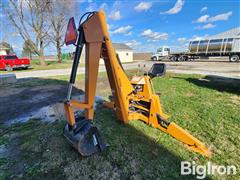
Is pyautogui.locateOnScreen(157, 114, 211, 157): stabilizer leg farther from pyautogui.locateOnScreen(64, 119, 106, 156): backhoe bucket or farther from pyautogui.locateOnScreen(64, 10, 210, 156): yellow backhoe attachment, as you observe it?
pyautogui.locateOnScreen(64, 119, 106, 156): backhoe bucket

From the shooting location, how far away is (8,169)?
87.5 inches

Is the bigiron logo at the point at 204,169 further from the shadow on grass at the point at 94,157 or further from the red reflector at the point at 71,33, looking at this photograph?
the red reflector at the point at 71,33

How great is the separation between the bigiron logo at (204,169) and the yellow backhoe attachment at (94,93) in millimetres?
251

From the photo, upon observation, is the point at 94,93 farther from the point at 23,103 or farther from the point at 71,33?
the point at 23,103

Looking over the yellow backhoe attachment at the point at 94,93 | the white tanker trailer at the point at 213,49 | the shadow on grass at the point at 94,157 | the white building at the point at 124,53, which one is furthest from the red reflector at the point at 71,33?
the white building at the point at 124,53

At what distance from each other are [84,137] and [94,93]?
24.3 inches

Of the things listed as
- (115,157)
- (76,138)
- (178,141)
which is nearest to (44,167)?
(76,138)

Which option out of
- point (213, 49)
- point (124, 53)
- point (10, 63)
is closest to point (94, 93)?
point (10, 63)

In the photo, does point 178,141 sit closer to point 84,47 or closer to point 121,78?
point 121,78

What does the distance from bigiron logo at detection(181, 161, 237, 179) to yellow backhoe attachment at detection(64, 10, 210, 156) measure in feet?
0.82

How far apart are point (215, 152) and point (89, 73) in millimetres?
2263

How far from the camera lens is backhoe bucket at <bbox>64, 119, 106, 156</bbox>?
7.14 ft

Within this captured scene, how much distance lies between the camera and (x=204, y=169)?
2248mm

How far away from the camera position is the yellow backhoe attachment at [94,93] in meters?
2.18
